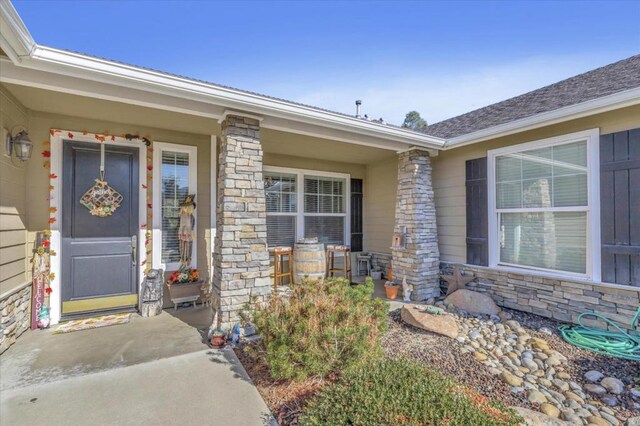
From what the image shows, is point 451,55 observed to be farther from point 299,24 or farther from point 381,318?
point 381,318

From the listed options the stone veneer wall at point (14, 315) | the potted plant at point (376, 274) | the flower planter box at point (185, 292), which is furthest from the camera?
the potted plant at point (376, 274)

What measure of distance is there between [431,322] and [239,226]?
2.59 metres

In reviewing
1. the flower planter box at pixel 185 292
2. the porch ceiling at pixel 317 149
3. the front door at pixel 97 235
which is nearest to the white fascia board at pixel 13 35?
the front door at pixel 97 235

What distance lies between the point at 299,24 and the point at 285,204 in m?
3.17

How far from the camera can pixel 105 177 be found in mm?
3975

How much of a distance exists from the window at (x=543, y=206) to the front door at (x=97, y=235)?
211 inches

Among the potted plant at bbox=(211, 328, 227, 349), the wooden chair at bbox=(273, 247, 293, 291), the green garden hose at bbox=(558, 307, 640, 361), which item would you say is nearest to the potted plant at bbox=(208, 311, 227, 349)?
the potted plant at bbox=(211, 328, 227, 349)

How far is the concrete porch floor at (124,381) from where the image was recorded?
200 cm

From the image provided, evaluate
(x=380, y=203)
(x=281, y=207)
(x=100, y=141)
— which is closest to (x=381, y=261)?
(x=380, y=203)

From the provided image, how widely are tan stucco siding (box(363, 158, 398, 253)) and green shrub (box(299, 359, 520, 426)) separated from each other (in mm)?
4501

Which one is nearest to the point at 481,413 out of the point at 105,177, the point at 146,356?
the point at 146,356

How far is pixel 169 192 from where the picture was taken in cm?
440

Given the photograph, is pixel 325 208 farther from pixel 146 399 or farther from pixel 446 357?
pixel 146 399

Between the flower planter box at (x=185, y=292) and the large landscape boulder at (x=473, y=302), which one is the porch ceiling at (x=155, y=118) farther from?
the large landscape boulder at (x=473, y=302)
